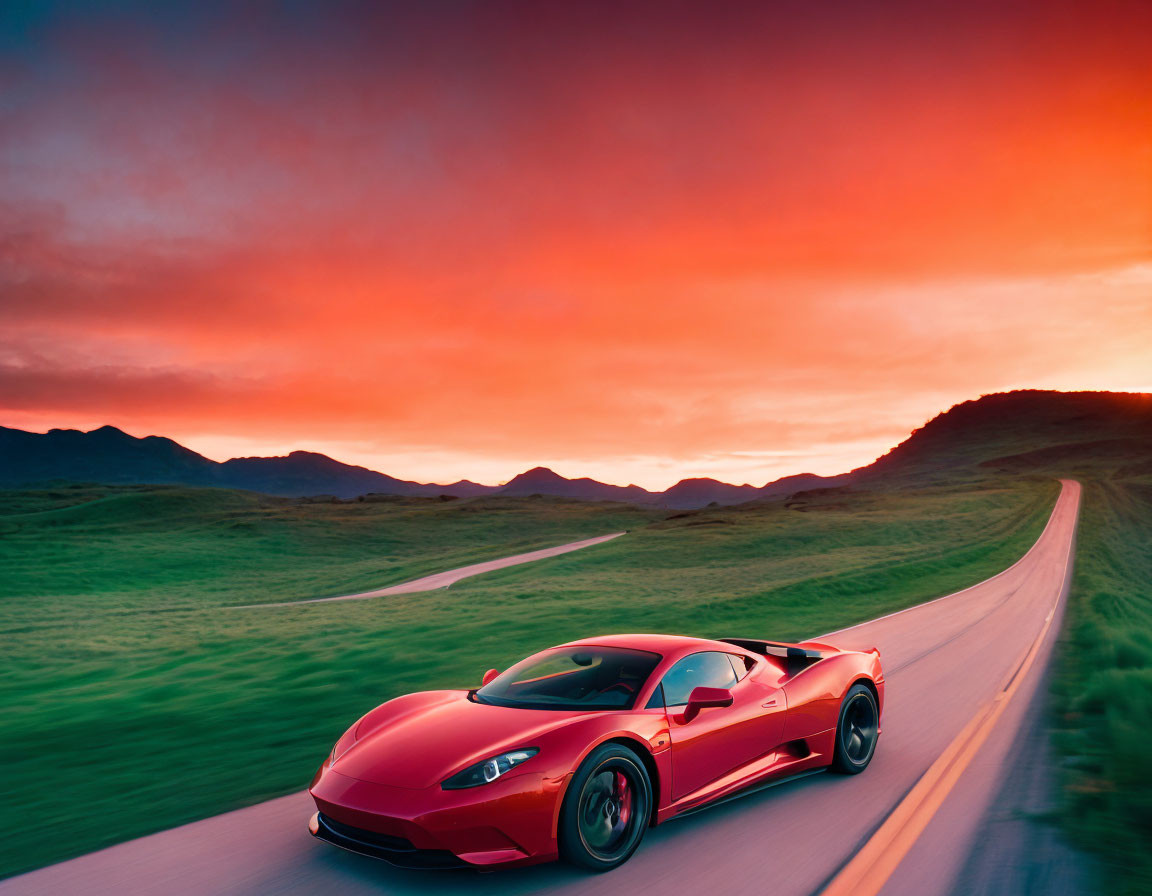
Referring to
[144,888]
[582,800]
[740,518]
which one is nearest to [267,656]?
[144,888]

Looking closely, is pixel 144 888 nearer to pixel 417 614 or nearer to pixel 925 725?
pixel 925 725

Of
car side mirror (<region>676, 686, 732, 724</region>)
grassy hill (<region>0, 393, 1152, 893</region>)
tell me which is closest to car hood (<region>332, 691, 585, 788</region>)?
car side mirror (<region>676, 686, 732, 724</region>)

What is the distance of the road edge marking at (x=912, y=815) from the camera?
15.8 ft

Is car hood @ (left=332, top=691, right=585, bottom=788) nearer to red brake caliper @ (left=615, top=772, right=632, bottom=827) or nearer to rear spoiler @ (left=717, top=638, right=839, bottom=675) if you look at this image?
red brake caliper @ (left=615, top=772, right=632, bottom=827)

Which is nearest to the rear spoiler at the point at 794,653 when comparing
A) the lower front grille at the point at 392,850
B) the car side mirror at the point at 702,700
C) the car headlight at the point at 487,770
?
the car side mirror at the point at 702,700

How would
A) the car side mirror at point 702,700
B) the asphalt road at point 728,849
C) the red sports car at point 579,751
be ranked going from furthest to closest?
the car side mirror at point 702,700
the asphalt road at point 728,849
the red sports car at point 579,751

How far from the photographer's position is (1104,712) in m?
9.11

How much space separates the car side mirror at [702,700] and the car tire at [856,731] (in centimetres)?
192

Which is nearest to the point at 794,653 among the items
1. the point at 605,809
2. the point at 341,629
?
the point at 605,809

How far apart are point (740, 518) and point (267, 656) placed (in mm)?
54897

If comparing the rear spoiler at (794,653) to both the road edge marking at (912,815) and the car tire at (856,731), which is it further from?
the road edge marking at (912,815)

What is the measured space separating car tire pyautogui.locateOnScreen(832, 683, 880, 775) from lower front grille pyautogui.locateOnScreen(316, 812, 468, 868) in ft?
12.2

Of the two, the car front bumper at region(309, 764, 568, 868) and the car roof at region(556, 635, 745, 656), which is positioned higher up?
the car roof at region(556, 635, 745, 656)

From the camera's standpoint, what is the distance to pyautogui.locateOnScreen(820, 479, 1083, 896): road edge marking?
15.8ft
